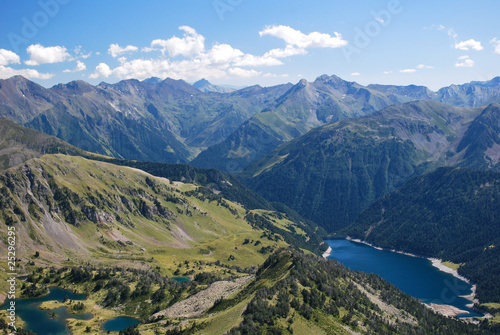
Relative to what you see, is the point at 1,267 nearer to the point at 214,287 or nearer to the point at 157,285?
the point at 157,285

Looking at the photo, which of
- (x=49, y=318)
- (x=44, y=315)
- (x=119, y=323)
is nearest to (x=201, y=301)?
(x=119, y=323)

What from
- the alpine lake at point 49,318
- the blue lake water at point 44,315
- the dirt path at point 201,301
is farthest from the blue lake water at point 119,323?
the dirt path at point 201,301

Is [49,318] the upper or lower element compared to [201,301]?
lower

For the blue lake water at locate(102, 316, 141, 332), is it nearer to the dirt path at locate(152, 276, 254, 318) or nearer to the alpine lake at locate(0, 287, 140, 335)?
the alpine lake at locate(0, 287, 140, 335)

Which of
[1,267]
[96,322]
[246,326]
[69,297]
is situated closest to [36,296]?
[69,297]

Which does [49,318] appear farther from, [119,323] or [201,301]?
[201,301]

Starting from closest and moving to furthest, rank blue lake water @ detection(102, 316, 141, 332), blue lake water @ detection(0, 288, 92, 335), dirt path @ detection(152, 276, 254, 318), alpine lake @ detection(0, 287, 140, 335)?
dirt path @ detection(152, 276, 254, 318) < blue lake water @ detection(0, 288, 92, 335) < alpine lake @ detection(0, 287, 140, 335) < blue lake water @ detection(102, 316, 141, 332)

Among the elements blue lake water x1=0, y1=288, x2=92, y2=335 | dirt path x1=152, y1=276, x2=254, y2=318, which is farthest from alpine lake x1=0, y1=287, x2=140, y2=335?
dirt path x1=152, y1=276, x2=254, y2=318
